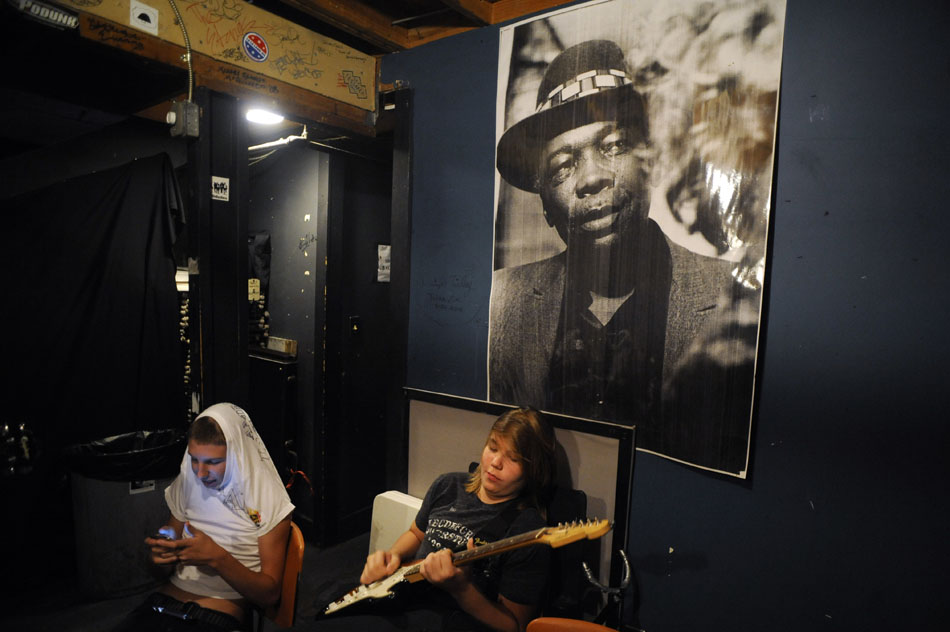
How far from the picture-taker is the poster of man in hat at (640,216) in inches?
64.9

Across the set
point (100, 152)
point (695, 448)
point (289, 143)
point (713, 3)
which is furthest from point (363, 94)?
point (695, 448)

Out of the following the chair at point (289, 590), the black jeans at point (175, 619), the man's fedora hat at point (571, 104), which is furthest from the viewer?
the man's fedora hat at point (571, 104)

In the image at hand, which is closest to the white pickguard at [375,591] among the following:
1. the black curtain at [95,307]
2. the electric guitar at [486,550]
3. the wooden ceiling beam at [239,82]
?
the electric guitar at [486,550]

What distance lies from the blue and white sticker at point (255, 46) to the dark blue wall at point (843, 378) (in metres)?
1.92

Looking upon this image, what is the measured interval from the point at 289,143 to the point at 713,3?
233 cm

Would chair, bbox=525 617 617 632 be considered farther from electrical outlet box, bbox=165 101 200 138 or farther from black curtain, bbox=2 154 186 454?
black curtain, bbox=2 154 186 454

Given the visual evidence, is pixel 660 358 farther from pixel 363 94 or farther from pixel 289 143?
pixel 289 143

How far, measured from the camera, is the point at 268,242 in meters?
3.29

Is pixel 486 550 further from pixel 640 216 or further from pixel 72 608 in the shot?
pixel 72 608

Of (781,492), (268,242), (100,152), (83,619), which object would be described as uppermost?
(100,152)

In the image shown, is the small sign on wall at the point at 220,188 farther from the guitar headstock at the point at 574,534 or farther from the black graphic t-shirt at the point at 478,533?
the guitar headstock at the point at 574,534

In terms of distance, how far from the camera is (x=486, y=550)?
149cm

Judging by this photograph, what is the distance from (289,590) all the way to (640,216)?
1726 millimetres

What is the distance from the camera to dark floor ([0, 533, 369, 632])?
2281 mm
